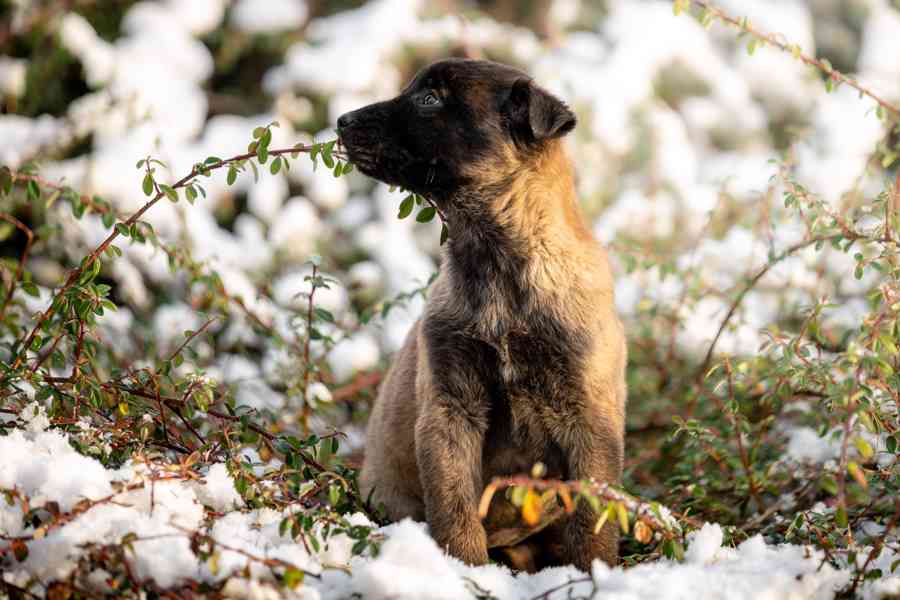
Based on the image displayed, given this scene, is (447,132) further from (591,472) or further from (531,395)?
(591,472)

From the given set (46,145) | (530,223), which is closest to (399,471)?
(530,223)

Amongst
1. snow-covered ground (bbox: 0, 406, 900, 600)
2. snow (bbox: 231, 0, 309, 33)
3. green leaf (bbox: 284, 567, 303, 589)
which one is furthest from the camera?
snow (bbox: 231, 0, 309, 33)

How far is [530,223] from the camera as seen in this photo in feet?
10.5

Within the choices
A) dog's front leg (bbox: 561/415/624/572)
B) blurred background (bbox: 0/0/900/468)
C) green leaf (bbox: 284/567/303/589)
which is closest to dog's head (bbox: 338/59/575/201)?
dog's front leg (bbox: 561/415/624/572)

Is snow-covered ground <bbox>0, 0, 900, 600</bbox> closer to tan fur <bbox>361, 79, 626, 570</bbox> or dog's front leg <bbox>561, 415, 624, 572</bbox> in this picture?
tan fur <bbox>361, 79, 626, 570</bbox>

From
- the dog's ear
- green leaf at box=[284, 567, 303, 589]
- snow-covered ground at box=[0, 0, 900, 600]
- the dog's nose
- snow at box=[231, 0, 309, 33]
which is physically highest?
snow at box=[231, 0, 309, 33]

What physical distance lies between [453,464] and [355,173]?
3.48m

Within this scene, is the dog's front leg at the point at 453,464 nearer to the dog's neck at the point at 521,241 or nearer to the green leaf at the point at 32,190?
the dog's neck at the point at 521,241

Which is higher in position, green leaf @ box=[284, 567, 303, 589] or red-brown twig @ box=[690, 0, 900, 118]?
red-brown twig @ box=[690, 0, 900, 118]

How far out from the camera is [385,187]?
6.12 m

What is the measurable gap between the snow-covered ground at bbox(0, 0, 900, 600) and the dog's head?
1092 millimetres

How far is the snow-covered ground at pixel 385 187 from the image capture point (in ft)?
17.1

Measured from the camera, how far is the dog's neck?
3.11 m

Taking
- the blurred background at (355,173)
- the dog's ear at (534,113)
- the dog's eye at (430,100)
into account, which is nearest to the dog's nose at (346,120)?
the dog's eye at (430,100)
